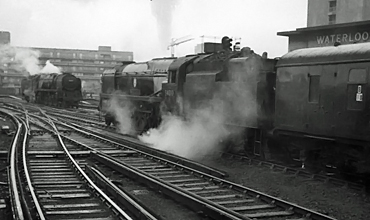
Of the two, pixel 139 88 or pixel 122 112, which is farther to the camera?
pixel 122 112

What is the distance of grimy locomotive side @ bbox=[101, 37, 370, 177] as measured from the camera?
28.9 ft

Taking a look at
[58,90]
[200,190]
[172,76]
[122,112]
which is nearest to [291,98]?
[200,190]

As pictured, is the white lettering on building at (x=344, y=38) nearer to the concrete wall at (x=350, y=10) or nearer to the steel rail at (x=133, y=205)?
the steel rail at (x=133, y=205)

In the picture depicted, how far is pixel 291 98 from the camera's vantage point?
1031 cm

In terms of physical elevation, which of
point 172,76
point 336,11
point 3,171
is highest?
point 336,11

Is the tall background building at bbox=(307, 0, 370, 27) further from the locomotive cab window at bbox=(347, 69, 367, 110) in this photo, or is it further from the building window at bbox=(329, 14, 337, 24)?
the locomotive cab window at bbox=(347, 69, 367, 110)

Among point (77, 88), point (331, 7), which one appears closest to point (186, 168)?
point (77, 88)

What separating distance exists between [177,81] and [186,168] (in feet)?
16.1

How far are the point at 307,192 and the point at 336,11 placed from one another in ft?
158

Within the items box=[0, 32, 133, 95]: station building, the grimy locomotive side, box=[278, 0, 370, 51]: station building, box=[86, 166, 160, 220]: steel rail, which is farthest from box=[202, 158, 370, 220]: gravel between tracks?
box=[0, 32, 133, 95]: station building

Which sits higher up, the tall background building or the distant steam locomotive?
the tall background building

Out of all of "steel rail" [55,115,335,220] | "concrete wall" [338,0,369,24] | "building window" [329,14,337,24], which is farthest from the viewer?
"building window" [329,14,337,24]

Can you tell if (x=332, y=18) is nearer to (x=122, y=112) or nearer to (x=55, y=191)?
(x=122, y=112)

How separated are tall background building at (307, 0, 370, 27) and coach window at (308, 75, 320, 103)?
4172 centimetres
